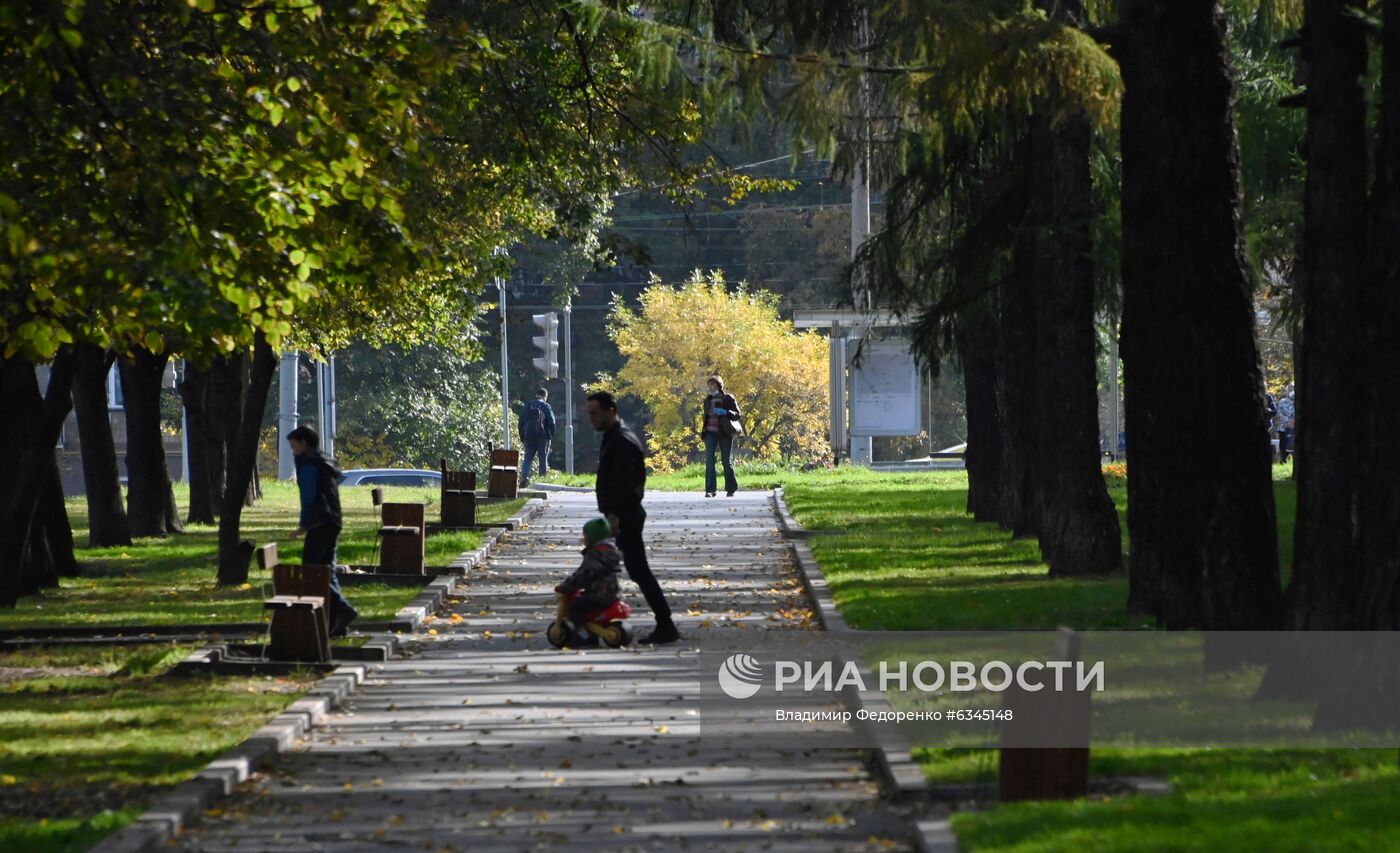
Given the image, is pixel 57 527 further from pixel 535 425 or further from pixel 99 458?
pixel 535 425

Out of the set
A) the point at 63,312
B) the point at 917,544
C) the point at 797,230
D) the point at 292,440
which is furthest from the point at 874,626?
the point at 797,230

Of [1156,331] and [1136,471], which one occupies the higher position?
[1156,331]

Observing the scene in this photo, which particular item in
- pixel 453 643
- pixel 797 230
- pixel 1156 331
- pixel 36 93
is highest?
pixel 797 230

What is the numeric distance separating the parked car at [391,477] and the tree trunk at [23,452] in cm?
3205

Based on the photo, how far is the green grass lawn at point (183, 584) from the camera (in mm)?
17870

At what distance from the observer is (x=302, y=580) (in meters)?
14.3

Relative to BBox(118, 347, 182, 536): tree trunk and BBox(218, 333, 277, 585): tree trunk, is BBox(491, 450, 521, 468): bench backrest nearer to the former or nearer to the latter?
BBox(118, 347, 182, 536): tree trunk

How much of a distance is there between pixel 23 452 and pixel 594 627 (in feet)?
23.6

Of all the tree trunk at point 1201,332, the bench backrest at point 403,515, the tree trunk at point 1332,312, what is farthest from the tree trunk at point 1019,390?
the tree trunk at point 1332,312

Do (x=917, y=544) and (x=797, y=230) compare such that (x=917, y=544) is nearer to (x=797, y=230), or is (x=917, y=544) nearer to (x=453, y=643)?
(x=453, y=643)

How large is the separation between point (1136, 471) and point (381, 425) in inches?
2239

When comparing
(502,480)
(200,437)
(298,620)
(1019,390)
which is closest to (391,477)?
(502,480)

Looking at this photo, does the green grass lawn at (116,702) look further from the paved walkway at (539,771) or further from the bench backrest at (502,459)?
the bench backrest at (502,459)

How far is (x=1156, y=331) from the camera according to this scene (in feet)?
43.8
